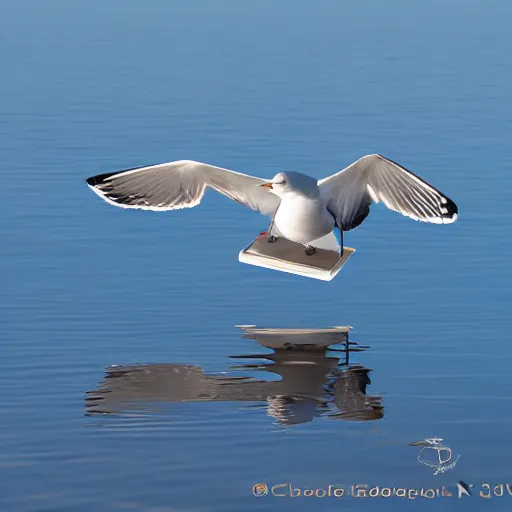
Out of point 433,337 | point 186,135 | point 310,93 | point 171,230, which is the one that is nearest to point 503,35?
point 310,93

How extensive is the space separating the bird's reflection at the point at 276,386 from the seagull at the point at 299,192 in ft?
5.21

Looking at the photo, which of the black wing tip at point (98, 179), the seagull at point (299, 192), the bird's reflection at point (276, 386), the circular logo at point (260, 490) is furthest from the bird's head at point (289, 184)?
the circular logo at point (260, 490)

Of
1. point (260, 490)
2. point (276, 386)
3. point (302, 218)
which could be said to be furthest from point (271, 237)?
point (260, 490)

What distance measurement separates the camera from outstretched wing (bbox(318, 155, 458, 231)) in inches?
790

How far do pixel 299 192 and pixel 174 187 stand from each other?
6.26 feet

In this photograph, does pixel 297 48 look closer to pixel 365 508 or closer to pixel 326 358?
pixel 326 358

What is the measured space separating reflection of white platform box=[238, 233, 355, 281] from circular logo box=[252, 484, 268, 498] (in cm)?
465

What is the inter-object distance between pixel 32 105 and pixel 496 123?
1068 centimetres

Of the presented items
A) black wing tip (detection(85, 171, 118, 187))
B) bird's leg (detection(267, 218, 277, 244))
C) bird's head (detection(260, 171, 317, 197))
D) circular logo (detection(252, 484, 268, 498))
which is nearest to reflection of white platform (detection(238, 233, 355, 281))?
bird's leg (detection(267, 218, 277, 244))

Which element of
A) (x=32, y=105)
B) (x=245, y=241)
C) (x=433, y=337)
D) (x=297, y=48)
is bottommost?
(x=433, y=337)

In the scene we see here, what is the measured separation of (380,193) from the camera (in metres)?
20.6

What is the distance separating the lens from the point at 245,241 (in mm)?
24266

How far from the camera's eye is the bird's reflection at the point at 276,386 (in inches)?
699

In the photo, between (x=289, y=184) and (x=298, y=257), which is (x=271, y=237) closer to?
(x=298, y=257)
